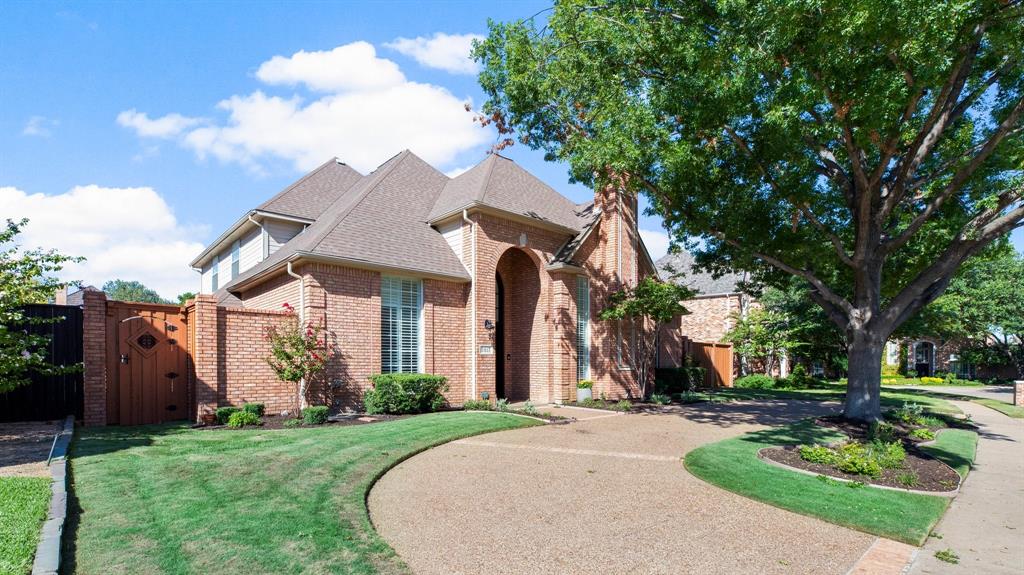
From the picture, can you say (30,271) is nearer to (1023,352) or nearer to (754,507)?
(754,507)

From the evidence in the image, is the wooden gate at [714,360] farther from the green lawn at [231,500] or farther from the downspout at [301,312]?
the green lawn at [231,500]

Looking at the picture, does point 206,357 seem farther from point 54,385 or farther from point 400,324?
point 400,324

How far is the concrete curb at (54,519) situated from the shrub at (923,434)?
1312cm

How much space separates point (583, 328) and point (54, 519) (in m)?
13.7

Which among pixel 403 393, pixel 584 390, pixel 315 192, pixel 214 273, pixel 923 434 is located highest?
pixel 315 192

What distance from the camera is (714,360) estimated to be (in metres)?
24.5

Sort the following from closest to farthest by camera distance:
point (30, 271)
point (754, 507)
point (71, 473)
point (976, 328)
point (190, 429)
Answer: point (754, 507) < point (71, 473) < point (30, 271) < point (190, 429) < point (976, 328)

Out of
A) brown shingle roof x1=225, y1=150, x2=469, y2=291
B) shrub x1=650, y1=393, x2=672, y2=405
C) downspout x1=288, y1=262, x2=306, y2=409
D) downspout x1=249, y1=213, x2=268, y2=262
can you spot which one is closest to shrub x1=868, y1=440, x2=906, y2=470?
shrub x1=650, y1=393, x2=672, y2=405

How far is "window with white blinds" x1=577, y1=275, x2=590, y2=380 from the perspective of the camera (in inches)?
640

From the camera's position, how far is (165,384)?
35.6 feet

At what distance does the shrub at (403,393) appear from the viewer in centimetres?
1190

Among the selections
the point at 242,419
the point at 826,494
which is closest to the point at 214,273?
the point at 242,419

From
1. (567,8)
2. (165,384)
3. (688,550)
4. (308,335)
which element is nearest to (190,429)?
(165,384)

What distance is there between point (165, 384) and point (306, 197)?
840cm
